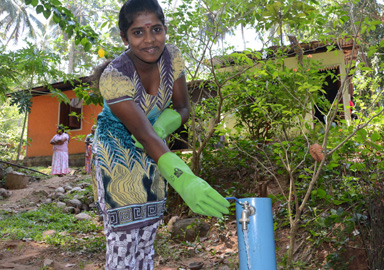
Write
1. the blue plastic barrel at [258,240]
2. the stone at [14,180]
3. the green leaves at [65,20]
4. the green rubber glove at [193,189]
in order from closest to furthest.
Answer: the green rubber glove at [193,189], the blue plastic barrel at [258,240], the green leaves at [65,20], the stone at [14,180]

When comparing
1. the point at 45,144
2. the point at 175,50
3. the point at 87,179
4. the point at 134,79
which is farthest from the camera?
the point at 45,144

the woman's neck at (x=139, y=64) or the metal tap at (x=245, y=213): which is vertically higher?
the woman's neck at (x=139, y=64)

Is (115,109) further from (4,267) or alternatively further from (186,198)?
(4,267)

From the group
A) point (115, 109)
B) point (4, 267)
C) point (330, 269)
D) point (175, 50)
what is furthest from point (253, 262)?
point (4, 267)

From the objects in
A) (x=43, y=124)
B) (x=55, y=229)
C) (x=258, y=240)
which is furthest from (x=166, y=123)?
(x=43, y=124)

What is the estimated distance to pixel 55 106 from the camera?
13.7 metres

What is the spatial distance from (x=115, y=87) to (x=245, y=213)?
72 cm

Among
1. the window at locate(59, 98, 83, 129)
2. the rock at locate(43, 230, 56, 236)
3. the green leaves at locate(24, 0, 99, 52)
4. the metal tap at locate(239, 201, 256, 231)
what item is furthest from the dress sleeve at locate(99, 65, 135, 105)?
the window at locate(59, 98, 83, 129)

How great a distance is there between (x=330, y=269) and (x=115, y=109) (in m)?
2.45

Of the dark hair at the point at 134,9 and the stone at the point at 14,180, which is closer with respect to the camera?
the dark hair at the point at 134,9

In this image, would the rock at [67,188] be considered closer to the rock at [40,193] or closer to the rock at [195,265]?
the rock at [40,193]

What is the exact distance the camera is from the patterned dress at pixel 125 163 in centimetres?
148

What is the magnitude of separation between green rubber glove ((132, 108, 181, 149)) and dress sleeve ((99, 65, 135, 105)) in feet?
0.57

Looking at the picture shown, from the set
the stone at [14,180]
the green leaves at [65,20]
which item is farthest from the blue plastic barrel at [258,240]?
the stone at [14,180]
